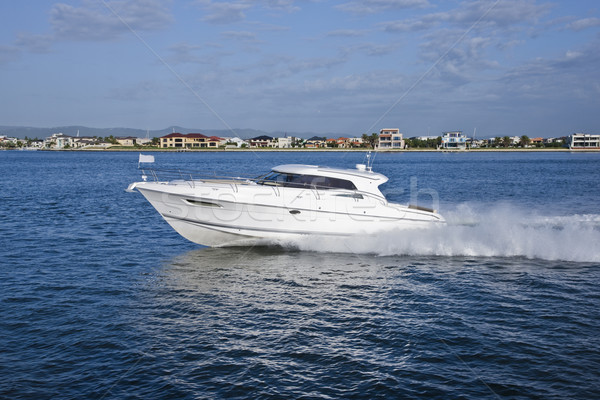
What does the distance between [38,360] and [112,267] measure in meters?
6.47

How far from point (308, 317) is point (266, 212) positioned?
240 inches

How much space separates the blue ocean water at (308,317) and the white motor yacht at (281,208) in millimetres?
596

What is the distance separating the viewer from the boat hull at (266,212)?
53.1ft

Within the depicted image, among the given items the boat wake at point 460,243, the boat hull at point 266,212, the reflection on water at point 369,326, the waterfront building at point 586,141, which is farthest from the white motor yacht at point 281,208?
the waterfront building at point 586,141

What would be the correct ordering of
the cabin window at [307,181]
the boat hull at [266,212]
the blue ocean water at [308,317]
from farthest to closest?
the cabin window at [307,181]
the boat hull at [266,212]
the blue ocean water at [308,317]

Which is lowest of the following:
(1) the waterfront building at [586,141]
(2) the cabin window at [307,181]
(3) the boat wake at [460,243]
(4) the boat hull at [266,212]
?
(3) the boat wake at [460,243]

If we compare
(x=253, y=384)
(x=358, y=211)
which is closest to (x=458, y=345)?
(x=253, y=384)

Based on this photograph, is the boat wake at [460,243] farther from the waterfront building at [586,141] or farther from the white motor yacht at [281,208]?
the waterfront building at [586,141]

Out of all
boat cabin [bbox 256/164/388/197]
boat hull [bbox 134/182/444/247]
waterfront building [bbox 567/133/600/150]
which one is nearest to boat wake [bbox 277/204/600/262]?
boat hull [bbox 134/182/444/247]

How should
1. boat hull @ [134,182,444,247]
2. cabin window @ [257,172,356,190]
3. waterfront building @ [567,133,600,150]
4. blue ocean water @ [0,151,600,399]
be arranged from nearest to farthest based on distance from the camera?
blue ocean water @ [0,151,600,399]
boat hull @ [134,182,444,247]
cabin window @ [257,172,356,190]
waterfront building @ [567,133,600,150]

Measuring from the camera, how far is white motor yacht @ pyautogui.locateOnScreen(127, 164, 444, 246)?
16.2 m

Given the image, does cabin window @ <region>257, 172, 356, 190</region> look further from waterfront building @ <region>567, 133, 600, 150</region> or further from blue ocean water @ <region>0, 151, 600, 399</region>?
waterfront building @ <region>567, 133, 600, 150</region>

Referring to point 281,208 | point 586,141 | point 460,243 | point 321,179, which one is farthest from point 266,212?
point 586,141

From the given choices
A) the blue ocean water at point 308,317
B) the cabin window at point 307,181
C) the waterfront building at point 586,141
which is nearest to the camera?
the blue ocean water at point 308,317
